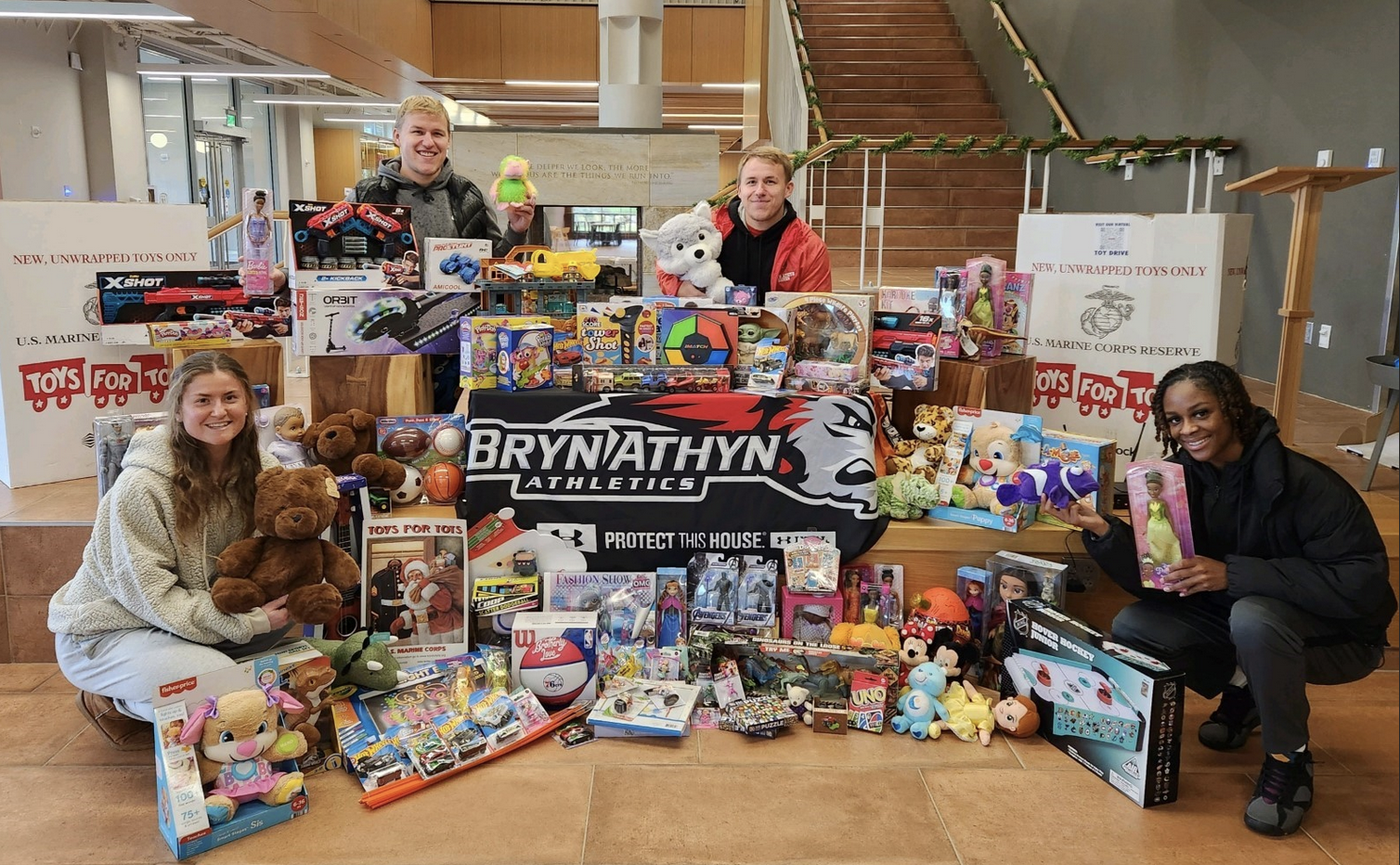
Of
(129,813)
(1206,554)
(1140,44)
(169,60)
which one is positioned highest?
(169,60)

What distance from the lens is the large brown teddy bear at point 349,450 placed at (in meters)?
2.95

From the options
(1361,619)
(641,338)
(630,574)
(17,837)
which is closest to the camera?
(17,837)

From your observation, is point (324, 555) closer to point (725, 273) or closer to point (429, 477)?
point (429, 477)

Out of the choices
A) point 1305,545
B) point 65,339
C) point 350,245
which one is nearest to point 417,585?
point 350,245

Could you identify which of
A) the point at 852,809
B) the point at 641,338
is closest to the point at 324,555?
the point at 641,338

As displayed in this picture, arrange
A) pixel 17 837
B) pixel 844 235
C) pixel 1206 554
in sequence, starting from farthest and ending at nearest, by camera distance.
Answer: pixel 844 235 → pixel 1206 554 → pixel 17 837

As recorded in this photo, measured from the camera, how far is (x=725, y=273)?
3.49m

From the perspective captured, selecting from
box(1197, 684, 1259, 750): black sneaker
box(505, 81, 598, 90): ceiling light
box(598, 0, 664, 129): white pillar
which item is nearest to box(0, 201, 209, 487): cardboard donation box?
box(1197, 684, 1259, 750): black sneaker

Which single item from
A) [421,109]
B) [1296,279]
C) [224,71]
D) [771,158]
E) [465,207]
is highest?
[224,71]

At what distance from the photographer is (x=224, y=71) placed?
→ 1212 cm

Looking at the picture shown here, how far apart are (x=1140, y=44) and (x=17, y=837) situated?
25.6ft

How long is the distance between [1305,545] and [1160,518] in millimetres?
307

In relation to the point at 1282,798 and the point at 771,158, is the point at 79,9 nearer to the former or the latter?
the point at 771,158

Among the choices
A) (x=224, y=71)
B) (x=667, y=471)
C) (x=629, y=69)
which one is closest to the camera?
(x=667, y=471)
